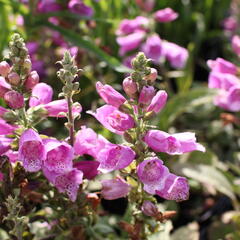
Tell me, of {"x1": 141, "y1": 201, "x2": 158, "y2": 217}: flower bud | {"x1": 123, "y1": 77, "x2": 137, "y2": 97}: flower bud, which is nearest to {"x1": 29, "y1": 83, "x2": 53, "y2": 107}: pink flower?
{"x1": 123, "y1": 77, "x2": 137, "y2": 97}: flower bud

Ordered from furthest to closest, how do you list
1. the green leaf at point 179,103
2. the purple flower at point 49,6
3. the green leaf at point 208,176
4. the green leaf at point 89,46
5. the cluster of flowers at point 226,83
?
the purple flower at point 49,6 → the green leaf at point 179,103 → the green leaf at point 89,46 → the green leaf at point 208,176 → the cluster of flowers at point 226,83

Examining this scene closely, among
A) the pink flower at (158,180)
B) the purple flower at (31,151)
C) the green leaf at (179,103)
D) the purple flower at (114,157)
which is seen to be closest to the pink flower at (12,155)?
the purple flower at (31,151)

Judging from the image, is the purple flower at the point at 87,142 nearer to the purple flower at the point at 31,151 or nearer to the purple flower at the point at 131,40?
the purple flower at the point at 31,151

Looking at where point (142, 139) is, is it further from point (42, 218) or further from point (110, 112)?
point (42, 218)

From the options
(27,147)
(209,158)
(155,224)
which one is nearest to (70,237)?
(155,224)

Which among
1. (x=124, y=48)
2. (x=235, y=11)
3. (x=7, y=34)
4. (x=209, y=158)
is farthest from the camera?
(x=235, y=11)
